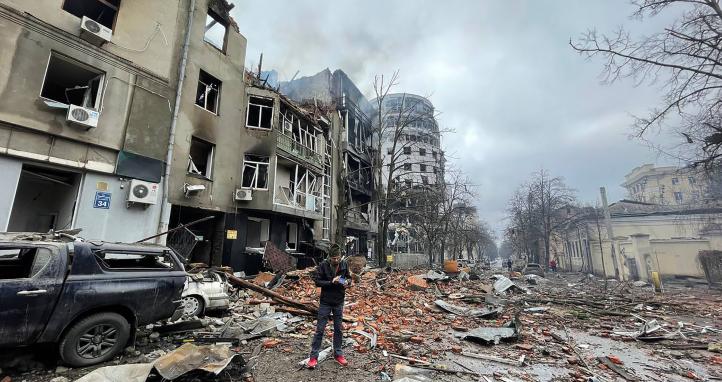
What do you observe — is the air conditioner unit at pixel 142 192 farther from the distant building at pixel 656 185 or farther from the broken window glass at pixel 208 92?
the distant building at pixel 656 185

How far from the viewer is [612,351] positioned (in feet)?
21.6

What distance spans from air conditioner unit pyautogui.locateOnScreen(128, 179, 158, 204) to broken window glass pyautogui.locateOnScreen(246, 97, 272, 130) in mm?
6766

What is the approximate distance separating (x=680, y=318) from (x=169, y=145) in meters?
19.5

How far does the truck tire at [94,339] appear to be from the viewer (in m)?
4.55

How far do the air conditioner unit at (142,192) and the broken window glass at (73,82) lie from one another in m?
2.88

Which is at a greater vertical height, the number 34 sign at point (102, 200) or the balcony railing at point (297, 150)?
the balcony railing at point (297, 150)

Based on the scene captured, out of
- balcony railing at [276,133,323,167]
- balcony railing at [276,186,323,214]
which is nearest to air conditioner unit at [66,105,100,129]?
balcony railing at [276,133,323,167]

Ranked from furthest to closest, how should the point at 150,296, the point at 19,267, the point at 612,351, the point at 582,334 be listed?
the point at 582,334, the point at 612,351, the point at 150,296, the point at 19,267

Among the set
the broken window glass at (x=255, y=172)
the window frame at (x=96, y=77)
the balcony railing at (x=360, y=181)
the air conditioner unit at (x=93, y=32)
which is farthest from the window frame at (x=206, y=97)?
the balcony railing at (x=360, y=181)

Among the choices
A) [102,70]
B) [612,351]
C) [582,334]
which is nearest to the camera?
[612,351]

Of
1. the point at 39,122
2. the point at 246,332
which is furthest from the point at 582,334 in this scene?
the point at 39,122

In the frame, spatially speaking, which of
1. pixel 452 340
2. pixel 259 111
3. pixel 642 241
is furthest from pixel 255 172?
pixel 642 241

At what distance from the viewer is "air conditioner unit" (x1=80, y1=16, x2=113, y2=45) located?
1032 centimetres

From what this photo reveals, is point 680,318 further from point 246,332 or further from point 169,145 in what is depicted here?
point 169,145
